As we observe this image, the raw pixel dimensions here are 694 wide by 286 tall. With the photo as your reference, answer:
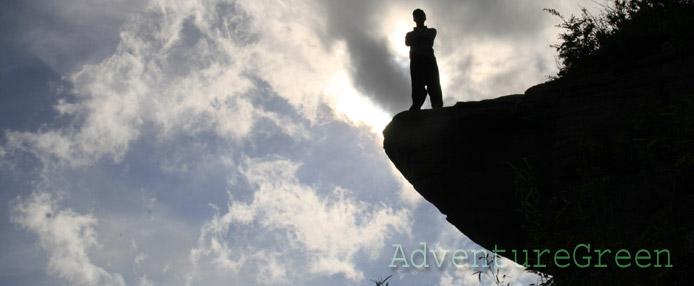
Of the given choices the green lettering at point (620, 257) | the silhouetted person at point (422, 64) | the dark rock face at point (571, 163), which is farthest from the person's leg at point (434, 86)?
the green lettering at point (620, 257)

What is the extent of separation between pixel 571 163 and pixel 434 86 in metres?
3.12

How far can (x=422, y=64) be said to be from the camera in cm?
980

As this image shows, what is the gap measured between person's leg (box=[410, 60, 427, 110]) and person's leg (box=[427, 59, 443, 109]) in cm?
11

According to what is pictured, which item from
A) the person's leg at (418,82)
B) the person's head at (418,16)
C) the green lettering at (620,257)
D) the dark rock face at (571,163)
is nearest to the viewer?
the green lettering at (620,257)

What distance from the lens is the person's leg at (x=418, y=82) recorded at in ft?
31.7

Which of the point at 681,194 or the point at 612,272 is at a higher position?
Result: the point at 681,194

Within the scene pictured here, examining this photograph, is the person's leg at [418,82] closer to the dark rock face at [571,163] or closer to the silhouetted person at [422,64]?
the silhouetted person at [422,64]

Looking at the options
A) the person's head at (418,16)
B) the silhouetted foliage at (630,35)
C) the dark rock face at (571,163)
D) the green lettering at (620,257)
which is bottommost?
the green lettering at (620,257)

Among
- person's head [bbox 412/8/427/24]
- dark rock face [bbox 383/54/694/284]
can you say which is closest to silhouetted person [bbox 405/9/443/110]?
person's head [bbox 412/8/427/24]

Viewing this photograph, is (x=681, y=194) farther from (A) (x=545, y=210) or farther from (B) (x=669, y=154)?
(A) (x=545, y=210)

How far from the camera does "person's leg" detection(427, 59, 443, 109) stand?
9.67 meters

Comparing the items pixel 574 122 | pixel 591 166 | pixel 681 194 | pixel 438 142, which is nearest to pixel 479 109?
pixel 438 142

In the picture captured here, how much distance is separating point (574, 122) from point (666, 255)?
282cm

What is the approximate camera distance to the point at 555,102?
8000 mm
